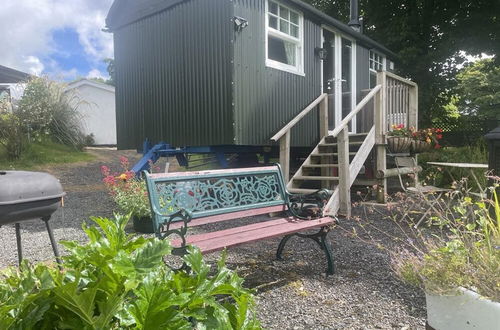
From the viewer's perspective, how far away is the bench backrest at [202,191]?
3.06m

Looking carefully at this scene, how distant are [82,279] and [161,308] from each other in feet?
1.00

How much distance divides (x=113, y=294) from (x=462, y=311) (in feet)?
5.07

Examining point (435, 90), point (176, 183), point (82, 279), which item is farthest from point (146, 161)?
point (435, 90)

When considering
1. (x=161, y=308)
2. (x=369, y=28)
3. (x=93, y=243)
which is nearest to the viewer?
(x=161, y=308)

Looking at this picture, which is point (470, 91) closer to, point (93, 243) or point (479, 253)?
point (479, 253)

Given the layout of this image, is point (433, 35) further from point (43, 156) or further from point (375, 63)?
point (43, 156)

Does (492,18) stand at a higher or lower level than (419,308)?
higher

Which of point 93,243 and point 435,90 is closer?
point 93,243

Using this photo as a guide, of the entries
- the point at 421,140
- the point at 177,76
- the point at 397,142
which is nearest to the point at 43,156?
the point at 177,76

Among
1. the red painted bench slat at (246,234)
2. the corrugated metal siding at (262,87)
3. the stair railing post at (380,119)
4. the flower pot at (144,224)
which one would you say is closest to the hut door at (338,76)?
the corrugated metal siding at (262,87)

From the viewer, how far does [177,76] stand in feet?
25.0

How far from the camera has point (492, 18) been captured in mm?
14047

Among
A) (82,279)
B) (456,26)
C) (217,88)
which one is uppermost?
(456,26)

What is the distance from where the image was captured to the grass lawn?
11.7 m
